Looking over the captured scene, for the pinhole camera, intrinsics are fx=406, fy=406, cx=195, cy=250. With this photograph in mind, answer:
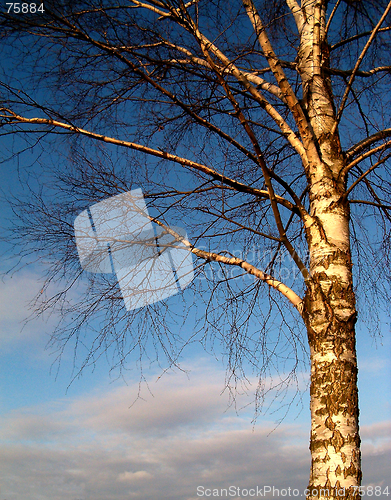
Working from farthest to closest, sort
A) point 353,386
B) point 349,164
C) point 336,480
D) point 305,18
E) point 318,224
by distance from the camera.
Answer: point 305,18
point 349,164
point 318,224
point 353,386
point 336,480

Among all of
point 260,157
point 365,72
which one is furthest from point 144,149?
point 365,72

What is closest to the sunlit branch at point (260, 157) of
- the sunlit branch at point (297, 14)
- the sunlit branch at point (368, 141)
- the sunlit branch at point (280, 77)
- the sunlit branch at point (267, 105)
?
the sunlit branch at point (267, 105)

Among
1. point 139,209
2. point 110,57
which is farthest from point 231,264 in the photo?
point 110,57

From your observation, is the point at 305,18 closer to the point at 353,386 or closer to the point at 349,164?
the point at 349,164

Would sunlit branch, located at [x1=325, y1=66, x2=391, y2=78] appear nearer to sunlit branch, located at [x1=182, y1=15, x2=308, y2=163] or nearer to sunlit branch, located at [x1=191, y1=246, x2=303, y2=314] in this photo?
sunlit branch, located at [x1=182, y1=15, x2=308, y2=163]

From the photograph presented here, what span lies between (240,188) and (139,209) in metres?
0.91

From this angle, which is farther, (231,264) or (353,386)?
(231,264)

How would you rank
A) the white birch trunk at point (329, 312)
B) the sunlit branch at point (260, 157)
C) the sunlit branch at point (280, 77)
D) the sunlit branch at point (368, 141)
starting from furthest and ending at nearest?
the sunlit branch at point (368, 141) → the sunlit branch at point (280, 77) → the sunlit branch at point (260, 157) → the white birch trunk at point (329, 312)

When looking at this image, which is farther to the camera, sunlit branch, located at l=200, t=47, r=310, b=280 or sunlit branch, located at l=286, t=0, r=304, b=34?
sunlit branch, located at l=286, t=0, r=304, b=34

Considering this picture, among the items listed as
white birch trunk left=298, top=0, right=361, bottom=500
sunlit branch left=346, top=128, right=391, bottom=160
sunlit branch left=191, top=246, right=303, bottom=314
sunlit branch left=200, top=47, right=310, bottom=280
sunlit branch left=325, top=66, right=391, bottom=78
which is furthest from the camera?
sunlit branch left=325, top=66, right=391, bottom=78

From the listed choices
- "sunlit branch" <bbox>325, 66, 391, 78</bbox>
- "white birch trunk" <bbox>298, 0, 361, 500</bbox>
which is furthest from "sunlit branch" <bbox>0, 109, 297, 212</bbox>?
"sunlit branch" <bbox>325, 66, 391, 78</bbox>

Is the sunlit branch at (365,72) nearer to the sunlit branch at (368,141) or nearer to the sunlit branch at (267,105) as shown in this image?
the sunlit branch at (368,141)

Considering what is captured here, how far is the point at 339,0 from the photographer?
404 cm

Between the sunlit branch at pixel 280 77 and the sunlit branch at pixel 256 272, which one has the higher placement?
the sunlit branch at pixel 280 77
